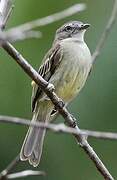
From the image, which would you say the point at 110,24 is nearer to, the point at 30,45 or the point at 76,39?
the point at 76,39

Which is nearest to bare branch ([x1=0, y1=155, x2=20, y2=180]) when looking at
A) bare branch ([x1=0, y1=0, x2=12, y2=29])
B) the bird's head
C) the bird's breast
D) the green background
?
bare branch ([x1=0, y1=0, x2=12, y2=29])

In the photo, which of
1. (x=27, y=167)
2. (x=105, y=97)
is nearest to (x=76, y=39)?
(x=105, y=97)

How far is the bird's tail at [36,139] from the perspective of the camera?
458cm

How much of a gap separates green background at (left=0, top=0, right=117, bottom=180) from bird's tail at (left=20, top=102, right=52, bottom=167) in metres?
1.69

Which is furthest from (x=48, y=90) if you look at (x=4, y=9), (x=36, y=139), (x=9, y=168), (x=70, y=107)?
(x=70, y=107)

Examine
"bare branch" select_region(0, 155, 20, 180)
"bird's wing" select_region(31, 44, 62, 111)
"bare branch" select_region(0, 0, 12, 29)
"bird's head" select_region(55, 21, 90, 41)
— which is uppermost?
"bare branch" select_region(0, 0, 12, 29)

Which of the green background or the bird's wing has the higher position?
the bird's wing

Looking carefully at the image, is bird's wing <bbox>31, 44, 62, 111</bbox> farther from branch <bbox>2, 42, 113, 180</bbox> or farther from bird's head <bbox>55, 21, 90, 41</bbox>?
branch <bbox>2, 42, 113, 180</bbox>

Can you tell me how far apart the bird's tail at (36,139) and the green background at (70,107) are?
5.54 ft

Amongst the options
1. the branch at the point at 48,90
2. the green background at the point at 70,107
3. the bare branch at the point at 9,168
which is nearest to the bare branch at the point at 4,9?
the branch at the point at 48,90

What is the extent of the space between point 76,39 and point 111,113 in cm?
215

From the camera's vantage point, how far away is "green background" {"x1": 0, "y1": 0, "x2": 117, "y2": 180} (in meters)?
6.93

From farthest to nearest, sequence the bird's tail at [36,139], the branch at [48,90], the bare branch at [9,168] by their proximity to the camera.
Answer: the bird's tail at [36,139], the branch at [48,90], the bare branch at [9,168]

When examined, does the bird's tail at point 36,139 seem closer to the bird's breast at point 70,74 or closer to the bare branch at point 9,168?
the bird's breast at point 70,74
